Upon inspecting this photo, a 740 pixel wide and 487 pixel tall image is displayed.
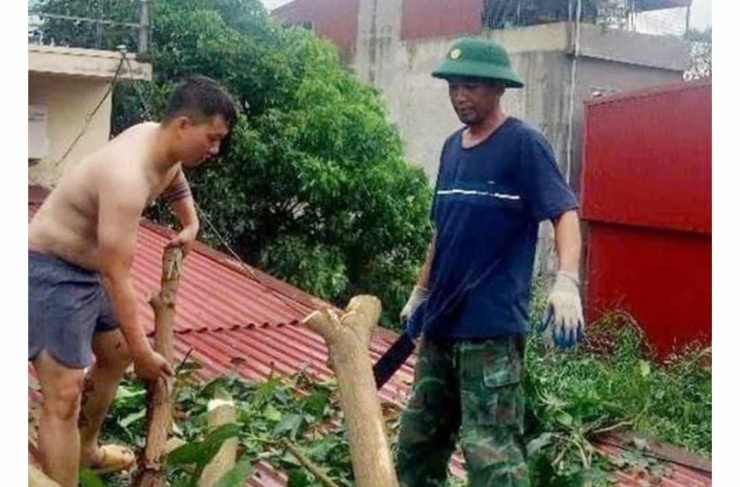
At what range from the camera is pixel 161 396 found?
1.66 meters

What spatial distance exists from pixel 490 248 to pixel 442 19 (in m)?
2.83

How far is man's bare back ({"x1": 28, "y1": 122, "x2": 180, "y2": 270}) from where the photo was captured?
160 cm

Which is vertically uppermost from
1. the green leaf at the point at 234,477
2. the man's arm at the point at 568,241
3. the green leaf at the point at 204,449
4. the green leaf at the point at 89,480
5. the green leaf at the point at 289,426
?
the man's arm at the point at 568,241

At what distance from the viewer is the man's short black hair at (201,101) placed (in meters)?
1.59

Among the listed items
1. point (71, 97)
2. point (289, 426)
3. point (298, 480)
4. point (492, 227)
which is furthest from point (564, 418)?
point (71, 97)

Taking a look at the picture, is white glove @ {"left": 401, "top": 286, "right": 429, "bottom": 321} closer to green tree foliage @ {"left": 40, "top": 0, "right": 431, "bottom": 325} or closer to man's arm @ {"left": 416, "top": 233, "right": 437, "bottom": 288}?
man's arm @ {"left": 416, "top": 233, "right": 437, "bottom": 288}

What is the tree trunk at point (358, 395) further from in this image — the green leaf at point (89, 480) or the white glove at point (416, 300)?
the green leaf at point (89, 480)

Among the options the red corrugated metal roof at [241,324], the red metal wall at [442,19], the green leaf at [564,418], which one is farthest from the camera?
the red metal wall at [442,19]

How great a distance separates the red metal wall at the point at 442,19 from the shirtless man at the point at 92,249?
2734mm

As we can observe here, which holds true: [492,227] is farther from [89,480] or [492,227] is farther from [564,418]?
[564,418]

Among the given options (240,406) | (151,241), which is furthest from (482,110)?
(151,241)

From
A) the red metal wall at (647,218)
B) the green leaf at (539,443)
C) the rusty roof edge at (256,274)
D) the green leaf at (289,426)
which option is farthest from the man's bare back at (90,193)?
the red metal wall at (647,218)

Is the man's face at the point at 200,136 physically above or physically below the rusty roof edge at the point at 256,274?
above
